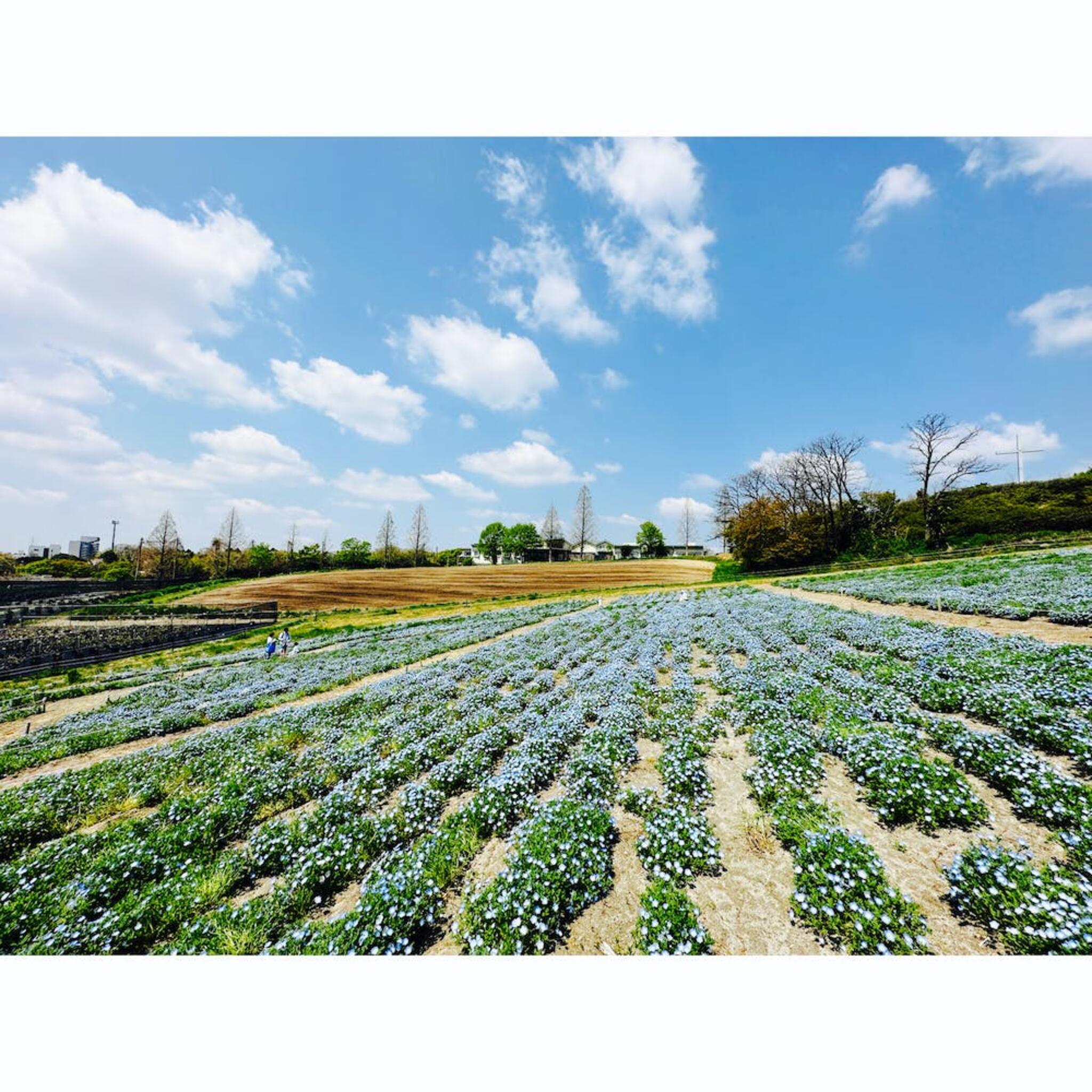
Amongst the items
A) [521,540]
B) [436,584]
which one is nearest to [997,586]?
[436,584]

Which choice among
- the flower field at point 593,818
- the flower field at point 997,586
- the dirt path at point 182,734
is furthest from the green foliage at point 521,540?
the flower field at point 593,818

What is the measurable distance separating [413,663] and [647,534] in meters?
114

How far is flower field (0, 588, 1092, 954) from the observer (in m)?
4.57

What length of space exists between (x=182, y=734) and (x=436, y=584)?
186 feet

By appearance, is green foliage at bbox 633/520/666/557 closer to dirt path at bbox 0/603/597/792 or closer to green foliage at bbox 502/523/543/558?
green foliage at bbox 502/523/543/558

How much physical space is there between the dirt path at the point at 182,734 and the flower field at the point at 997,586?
24.2 meters

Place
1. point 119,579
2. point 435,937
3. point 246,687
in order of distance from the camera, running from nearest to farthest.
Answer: point 435,937, point 246,687, point 119,579

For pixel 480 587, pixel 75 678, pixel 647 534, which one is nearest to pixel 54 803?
pixel 75 678

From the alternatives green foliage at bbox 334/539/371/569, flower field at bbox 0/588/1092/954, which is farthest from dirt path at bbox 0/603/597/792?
green foliage at bbox 334/539/371/569

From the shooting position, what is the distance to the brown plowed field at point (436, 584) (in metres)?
60.8

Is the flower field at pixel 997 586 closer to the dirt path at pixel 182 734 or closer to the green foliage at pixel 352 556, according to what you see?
the dirt path at pixel 182 734

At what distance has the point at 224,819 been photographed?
7.30 metres

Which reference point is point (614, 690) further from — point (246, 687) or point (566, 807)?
point (246, 687)

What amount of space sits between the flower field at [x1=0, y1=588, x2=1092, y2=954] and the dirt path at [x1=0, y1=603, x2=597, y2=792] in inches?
9.8
